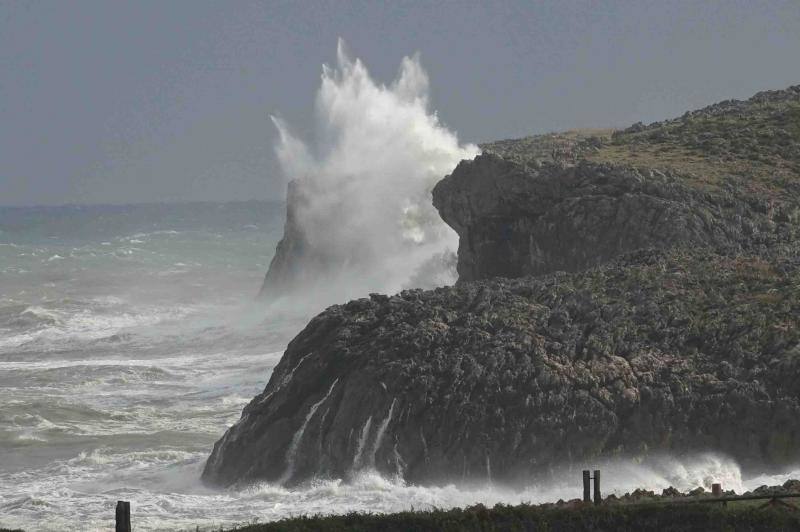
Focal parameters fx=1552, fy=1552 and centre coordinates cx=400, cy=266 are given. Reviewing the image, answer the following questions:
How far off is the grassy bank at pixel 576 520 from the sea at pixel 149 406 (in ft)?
15.6

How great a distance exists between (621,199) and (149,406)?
14.4 meters

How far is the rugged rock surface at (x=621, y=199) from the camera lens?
140 feet

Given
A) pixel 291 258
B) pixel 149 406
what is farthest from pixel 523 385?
pixel 291 258

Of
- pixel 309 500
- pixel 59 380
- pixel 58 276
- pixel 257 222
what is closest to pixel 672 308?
pixel 309 500

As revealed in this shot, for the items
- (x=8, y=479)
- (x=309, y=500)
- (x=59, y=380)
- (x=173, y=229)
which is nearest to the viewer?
(x=309, y=500)

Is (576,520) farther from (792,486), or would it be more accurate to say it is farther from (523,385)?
(523,385)

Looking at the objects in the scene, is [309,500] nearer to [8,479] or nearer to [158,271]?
[8,479]

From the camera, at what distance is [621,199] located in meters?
44.0

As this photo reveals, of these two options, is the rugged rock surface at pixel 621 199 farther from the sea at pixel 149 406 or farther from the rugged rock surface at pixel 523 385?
the sea at pixel 149 406

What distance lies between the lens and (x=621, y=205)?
43.8 meters

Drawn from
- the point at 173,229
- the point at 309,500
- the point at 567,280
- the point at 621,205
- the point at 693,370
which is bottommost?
the point at 309,500

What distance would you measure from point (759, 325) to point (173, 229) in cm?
11929

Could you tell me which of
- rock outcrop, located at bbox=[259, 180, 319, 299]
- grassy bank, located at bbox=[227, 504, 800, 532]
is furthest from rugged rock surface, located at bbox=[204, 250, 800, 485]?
rock outcrop, located at bbox=[259, 180, 319, 299]

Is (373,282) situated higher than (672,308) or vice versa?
(373,282)
